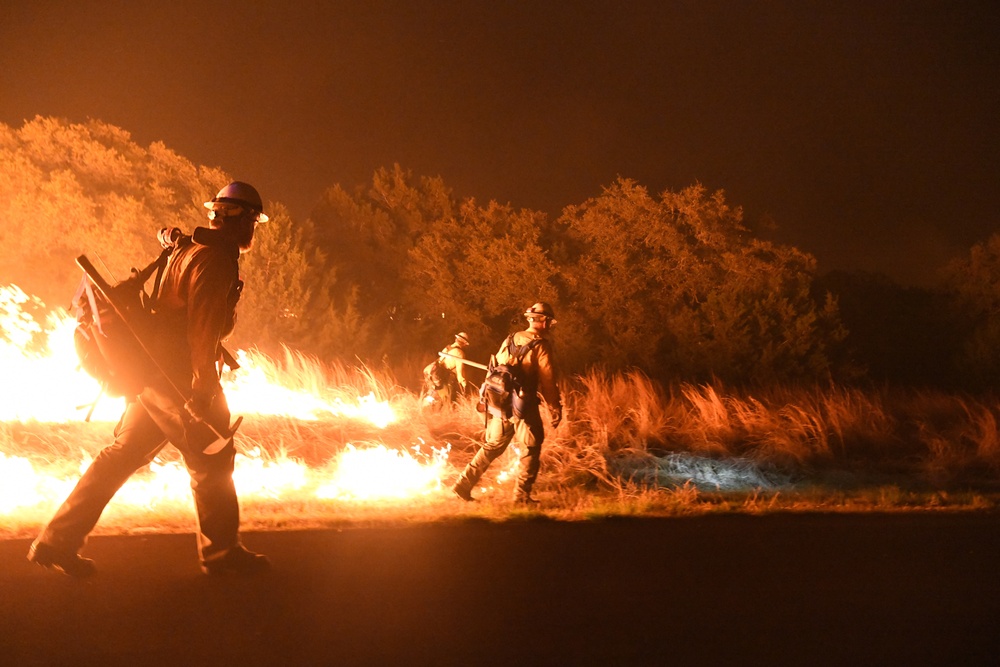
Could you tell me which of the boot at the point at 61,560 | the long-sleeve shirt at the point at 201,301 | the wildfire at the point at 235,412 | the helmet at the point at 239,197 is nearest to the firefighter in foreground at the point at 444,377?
the wildfire at the point at 235,412

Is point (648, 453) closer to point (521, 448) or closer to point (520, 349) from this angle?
point (521, 448)

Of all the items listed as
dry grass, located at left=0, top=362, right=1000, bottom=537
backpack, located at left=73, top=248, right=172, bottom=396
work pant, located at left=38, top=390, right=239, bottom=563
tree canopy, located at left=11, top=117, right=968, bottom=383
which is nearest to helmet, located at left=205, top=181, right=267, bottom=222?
backpack, located at left=73, top=248, right=172, bottom=396

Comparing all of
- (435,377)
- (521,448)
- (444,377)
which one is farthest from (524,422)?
(444,377)

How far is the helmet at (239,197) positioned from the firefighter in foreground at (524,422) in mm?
3190

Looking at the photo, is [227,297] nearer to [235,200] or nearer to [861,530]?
[235,200]

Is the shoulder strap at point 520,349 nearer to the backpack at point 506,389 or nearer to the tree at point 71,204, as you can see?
the backpack at point 506,389

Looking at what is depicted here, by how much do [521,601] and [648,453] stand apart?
6252mm

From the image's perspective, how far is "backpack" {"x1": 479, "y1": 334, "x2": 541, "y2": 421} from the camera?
8039mm

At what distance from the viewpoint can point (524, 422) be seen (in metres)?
8.02

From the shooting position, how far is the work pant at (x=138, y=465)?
5.08 m

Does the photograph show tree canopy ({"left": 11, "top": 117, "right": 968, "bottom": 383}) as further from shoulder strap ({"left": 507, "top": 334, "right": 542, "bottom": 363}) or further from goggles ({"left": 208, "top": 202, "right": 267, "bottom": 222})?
goggles ({"left": 208, "top": 202, "right": 267, "bottom": 222})

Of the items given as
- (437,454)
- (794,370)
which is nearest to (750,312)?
(794,370)

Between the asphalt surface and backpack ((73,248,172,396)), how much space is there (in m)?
1.13

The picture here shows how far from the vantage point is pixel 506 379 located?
317 inches
